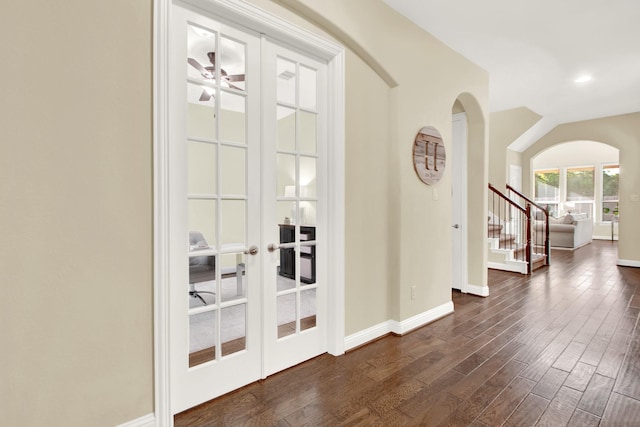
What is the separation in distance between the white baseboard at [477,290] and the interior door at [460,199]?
5 cm

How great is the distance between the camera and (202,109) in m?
2.44

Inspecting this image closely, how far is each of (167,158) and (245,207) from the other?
0.58m

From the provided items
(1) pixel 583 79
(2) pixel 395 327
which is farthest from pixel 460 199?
(1) pixel 583 79

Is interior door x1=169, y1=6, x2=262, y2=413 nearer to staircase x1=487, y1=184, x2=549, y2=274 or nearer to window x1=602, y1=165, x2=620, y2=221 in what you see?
staircase x1=487, y1=184, x2=549, y2=274

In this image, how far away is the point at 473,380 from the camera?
219cm

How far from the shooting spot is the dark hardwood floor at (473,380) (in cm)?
181

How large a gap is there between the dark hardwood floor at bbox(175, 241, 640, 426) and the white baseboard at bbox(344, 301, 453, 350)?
2.5 inches

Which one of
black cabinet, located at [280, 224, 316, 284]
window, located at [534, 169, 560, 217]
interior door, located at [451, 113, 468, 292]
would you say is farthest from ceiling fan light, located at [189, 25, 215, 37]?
window, located at [534, 169, 560, 217]
